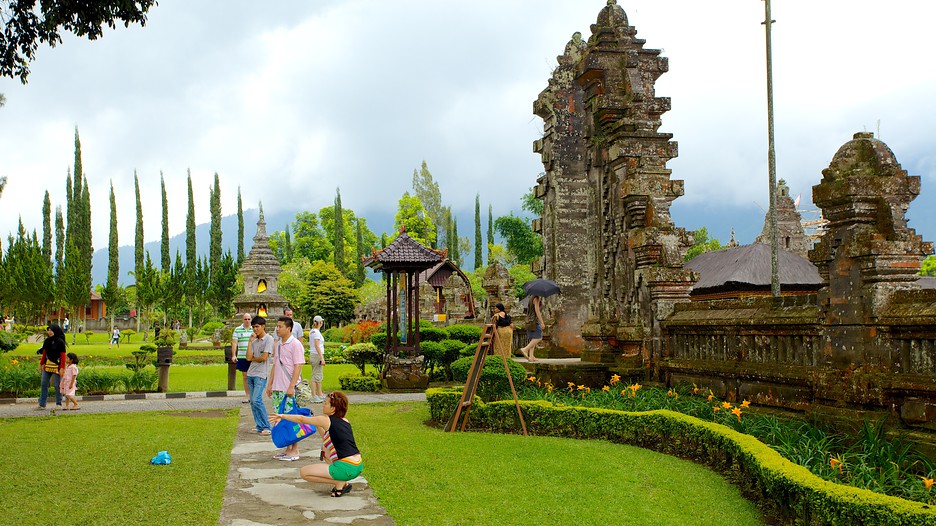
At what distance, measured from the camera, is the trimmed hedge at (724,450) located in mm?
5293

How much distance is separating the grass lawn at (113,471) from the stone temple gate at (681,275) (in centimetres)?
618

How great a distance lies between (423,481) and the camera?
25.2 ft

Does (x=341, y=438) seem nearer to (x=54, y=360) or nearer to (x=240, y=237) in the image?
(x=54, y=360)

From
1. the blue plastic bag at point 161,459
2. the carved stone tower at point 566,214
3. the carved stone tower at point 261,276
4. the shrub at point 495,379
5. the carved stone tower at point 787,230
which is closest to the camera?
the blue plastic bag at point 161,459

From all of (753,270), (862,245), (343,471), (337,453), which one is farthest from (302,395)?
(753,270)

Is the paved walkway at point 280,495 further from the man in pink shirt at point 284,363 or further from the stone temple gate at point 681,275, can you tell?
the stone temple gate at point 681,275

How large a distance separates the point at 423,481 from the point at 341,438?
1019mm

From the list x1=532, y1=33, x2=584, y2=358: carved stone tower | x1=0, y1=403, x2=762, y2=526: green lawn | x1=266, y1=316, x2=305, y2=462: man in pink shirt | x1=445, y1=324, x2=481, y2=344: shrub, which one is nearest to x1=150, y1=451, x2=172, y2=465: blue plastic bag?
x1=0, y1=403, x2=762, y2=526: green lawn

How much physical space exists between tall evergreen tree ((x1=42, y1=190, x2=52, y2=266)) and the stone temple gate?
184ft

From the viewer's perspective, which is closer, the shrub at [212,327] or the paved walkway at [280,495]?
the paved walkway at [280,495]

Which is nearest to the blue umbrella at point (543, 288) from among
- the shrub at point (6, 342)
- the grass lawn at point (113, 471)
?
the grass lawn at point (113, 471)

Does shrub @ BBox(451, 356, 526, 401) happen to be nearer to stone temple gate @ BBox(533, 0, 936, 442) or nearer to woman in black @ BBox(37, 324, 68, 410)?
stone temple gate @ BBox(533, 0, 936, 442)

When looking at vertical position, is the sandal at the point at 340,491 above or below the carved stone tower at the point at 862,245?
below

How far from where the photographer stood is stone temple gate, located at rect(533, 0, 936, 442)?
753 centimetres
